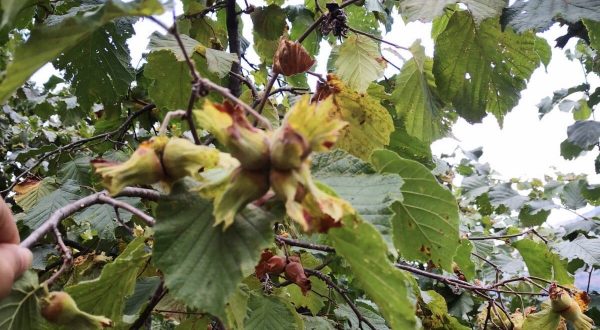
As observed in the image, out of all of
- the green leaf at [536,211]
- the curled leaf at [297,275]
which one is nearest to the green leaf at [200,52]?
the curled leaf at [297,275]

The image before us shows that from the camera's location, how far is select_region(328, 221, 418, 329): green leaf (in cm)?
53

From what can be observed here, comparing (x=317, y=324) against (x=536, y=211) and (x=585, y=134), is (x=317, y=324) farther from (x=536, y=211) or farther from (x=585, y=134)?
(x=585, y=134)

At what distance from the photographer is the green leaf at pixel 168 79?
1288mm

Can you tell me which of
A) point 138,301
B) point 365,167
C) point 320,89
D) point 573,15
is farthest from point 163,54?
point 573,15

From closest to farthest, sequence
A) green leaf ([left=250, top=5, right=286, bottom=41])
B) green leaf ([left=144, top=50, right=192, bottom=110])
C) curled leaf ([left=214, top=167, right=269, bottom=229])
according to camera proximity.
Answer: curled leaf ([left=214, top=167, right=269, bottom=229]) → green leaf ([left=144, top=50, right=192, bottom=110]) → green leaf ([left=250, top=5, right=286, bottom=41])

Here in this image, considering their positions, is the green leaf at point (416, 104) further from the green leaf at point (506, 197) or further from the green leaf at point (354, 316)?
the green leaf at point (506, 197)

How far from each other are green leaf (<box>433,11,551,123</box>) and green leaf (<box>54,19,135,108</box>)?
2.66 ft

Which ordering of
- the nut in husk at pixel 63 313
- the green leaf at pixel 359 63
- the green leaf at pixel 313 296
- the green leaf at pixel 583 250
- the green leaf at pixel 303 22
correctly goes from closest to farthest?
1. the nut in husk at pixel 63 313
2. the green leaf at pixel 359 63
3. the green leaf at pixel 313 296
4. the green leaf at pixel 583 250
5. the green leaf at pixel 303 22

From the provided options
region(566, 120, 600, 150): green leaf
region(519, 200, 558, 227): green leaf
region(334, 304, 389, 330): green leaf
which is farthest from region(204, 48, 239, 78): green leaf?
region(566, 120, 600, 150): green leaf

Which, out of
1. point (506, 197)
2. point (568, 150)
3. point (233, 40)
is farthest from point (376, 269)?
point (568, 150)

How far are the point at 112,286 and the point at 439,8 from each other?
2.49ft

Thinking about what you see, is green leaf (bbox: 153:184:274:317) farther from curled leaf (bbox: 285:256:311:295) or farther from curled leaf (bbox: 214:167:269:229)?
curled leaf (bbox: 285:256:311:295)

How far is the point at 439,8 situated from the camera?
913 millimetres

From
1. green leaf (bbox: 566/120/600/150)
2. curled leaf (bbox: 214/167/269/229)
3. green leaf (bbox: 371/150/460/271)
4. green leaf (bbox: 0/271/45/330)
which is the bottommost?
green leaf (bbox: 0/271/45/330)
